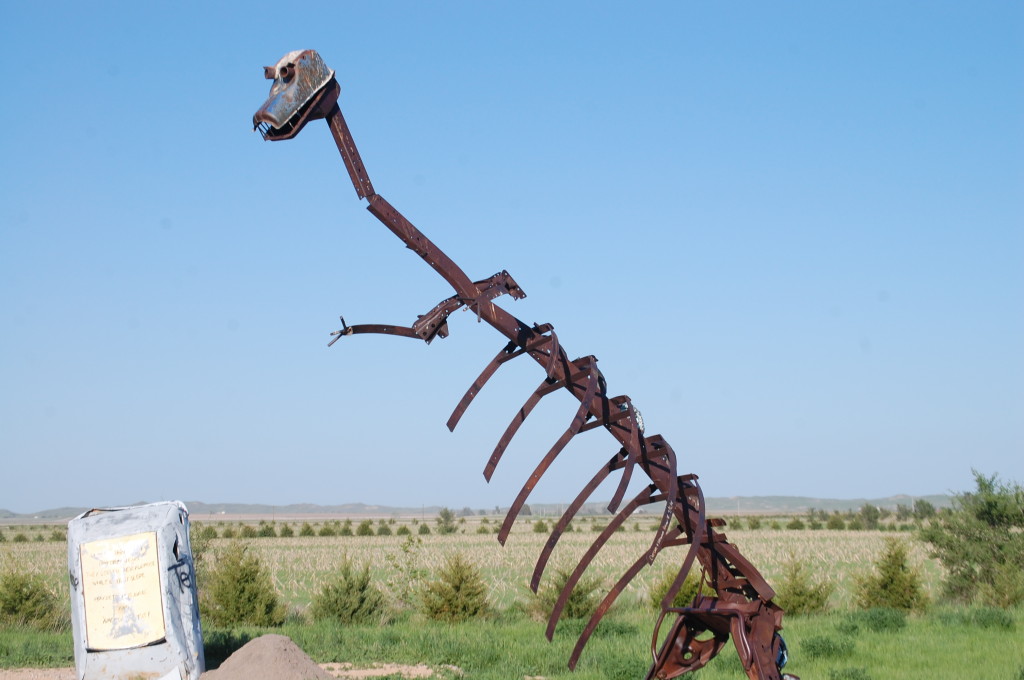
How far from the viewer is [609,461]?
20.0ft

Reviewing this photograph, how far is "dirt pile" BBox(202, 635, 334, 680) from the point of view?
10180mm

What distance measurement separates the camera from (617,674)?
10922 mm

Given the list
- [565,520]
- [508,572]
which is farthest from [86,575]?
[508,572]

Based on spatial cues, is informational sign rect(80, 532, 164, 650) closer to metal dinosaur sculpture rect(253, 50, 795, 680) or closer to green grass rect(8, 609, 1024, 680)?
green grass rect(8, 609, 1024, 680)

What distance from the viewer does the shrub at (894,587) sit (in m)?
17.3

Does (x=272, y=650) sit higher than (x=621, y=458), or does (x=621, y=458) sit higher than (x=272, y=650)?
(x=621, y=458)

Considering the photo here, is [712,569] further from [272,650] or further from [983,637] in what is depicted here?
[983,637]

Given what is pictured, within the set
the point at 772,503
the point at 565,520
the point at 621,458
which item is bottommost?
the point at 772,503

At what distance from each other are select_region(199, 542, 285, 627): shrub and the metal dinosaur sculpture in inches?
454

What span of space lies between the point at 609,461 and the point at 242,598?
1220 centimetres

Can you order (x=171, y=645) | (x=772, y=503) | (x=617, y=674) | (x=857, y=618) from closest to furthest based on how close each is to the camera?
(x=171, y=645)
(x=617, y=674)
(x=857, y=618)
(x=772, y=503)

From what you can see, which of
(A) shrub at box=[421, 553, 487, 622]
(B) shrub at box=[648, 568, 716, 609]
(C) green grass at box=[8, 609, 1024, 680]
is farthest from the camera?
(A) shrub at box=[421, 553, 487, 622]

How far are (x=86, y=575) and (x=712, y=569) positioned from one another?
7463mm

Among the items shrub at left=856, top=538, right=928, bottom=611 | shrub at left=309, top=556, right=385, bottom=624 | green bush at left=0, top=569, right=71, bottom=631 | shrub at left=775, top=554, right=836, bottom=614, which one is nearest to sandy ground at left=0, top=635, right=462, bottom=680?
shrub at left=309, top=556, right=385, bottom=624
